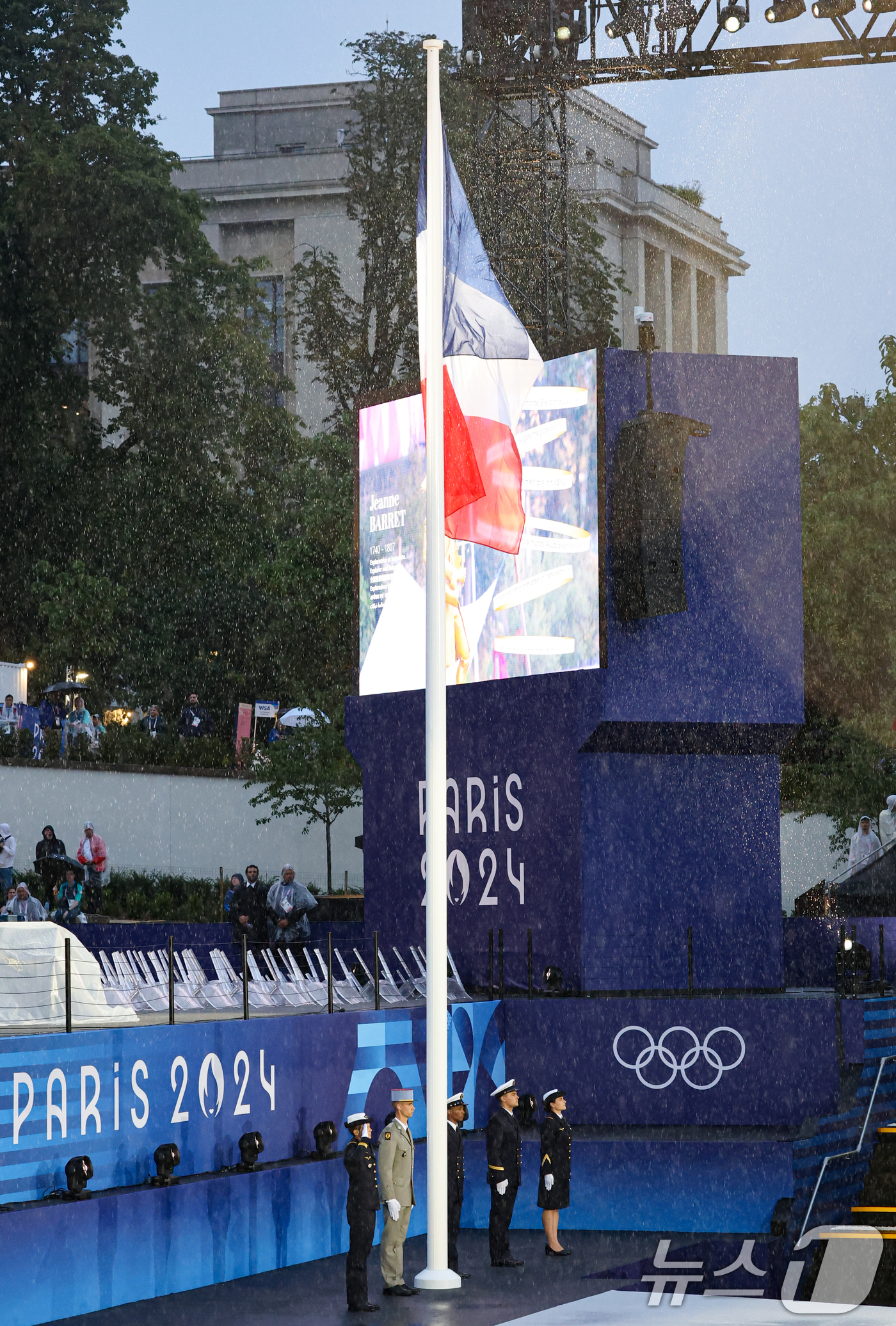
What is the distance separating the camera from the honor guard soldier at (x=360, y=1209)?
15.1 meters

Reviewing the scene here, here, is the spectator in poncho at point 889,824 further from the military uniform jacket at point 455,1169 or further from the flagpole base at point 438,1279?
the flagpole base at point 438,1279

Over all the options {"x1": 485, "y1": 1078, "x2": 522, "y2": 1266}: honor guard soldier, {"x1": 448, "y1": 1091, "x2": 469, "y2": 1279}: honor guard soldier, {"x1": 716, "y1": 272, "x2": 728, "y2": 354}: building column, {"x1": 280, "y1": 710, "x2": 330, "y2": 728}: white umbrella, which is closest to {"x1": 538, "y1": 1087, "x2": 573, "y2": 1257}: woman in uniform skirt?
{"x1": 485, "y1": 1078, "x2": 522, "y2": 1266}: honor guard soldier

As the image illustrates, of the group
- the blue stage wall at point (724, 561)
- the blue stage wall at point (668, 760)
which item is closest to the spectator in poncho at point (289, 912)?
the blue stage wall at point (668, 760)

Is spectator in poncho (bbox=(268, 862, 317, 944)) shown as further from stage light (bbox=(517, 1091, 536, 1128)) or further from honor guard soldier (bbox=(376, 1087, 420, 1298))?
honor guard soldier (bbox=(376, 1087, 420, 1298))

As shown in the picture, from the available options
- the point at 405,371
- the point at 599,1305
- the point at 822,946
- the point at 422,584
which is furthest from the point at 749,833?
the point at 405,371

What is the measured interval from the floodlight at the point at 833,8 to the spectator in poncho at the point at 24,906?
577 inches

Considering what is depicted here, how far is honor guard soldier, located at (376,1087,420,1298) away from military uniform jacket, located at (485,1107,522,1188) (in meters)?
1.57

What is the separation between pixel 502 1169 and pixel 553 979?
4.55m

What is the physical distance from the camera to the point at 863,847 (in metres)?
32.1

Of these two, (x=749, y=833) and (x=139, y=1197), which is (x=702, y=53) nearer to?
(x=749, y=833)

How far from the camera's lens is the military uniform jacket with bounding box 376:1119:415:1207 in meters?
15.9

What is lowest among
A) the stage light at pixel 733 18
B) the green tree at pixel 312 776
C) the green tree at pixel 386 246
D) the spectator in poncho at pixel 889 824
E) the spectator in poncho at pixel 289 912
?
the spectator in poncho at pixel 289 912

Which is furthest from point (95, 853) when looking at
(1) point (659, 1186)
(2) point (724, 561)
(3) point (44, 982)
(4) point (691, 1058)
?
(3) point (44, 982)

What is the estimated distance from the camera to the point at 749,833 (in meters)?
23.3
